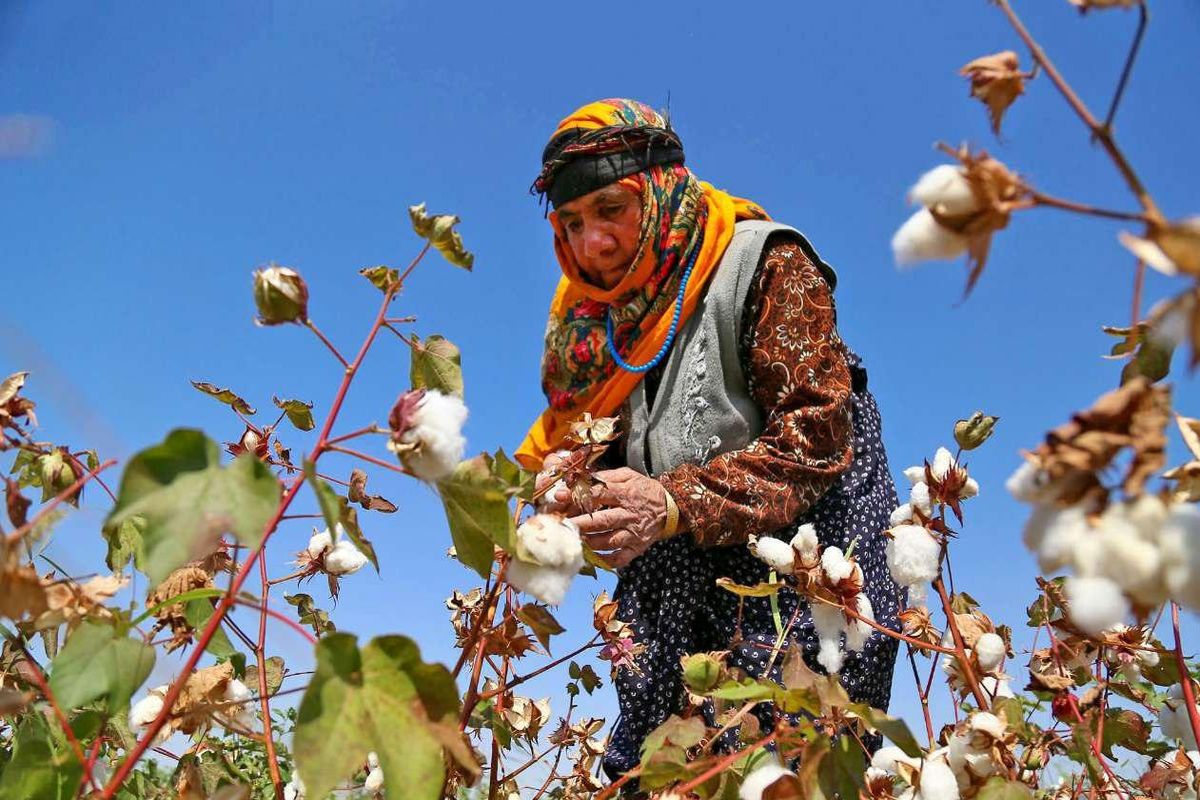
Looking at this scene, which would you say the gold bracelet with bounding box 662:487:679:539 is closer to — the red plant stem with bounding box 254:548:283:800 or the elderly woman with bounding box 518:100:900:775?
the elderly woman with bounding box 518:100:900:775

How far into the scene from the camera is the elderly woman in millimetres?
1966

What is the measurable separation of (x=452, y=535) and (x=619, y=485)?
86 centimetres

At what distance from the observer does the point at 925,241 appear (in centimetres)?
67

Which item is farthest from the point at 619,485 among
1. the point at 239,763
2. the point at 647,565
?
the point at 239,763

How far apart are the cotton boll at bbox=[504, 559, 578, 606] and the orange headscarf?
131 centimetres

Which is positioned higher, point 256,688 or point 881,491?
point 881,491

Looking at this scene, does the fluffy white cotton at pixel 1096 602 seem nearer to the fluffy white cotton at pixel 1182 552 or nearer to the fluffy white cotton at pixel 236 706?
the fluffy white cotton at pixel 1182 552

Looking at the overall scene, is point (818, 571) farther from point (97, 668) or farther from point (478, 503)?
point (97, 668)

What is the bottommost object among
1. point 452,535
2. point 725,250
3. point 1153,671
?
point 452,535

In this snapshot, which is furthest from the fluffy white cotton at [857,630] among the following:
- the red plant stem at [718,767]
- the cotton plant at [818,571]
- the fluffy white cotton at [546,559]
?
the fluffy white cotton at [546,559]

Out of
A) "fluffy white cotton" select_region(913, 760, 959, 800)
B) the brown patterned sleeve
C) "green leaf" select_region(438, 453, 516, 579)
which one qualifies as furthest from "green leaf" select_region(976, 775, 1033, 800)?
the brown patterned sleeve

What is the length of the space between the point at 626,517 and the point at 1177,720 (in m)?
0.90

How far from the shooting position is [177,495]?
2.39 feet

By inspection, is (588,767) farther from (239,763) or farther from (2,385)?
(2,385)
